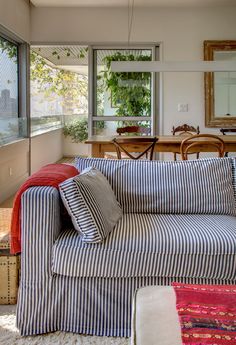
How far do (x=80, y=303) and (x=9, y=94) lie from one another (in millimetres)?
4171

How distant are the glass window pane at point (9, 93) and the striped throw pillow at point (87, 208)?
10.2 feet

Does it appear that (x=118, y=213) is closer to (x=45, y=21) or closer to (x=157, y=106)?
(x=157, y=106)

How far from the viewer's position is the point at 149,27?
6.43 meters

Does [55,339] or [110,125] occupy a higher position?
[110,125]

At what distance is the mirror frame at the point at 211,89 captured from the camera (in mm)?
6398

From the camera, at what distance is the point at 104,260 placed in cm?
206

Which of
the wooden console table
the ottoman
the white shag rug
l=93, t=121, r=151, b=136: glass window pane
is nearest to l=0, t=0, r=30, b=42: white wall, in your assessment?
l=93, t=121, r=151, b=136: glass window pane

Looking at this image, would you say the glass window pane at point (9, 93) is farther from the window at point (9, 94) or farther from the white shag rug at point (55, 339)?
the white shag rug at point (55, 339)

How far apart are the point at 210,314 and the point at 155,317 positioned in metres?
0.17

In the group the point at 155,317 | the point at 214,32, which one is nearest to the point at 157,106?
the point at 214,32

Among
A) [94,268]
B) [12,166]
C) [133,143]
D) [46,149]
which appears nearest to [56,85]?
[46,149]

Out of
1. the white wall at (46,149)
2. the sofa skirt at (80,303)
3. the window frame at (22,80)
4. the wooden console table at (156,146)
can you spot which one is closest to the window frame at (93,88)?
the window frame at (22,80)

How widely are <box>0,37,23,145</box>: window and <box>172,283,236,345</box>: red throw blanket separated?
395cm

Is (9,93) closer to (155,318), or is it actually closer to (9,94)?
(9,94)
